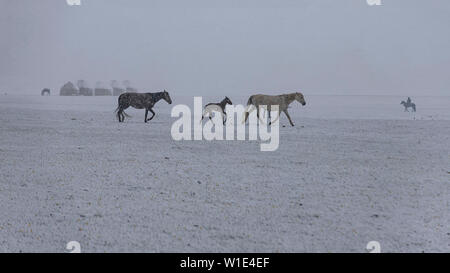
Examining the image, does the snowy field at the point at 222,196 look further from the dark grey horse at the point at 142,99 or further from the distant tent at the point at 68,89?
the distant tent at the point at 68,89

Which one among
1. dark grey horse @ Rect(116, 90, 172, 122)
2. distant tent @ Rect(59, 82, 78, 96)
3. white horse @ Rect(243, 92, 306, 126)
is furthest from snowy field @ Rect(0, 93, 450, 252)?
distant tent @ Rect(59, 82, 78, 96)

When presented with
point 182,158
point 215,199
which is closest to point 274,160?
point 182,158

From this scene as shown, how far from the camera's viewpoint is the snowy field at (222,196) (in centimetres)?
520

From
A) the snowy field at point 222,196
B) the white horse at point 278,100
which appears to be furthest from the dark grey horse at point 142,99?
the snowy field at point 222,196

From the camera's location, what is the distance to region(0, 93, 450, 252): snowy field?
5.20 meters

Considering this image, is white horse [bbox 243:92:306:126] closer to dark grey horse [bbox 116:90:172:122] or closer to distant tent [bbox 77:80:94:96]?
dark grey horse [bbox 116:90:172:122]

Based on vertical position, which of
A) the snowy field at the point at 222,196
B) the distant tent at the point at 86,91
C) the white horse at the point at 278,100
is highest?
the distant tent at the point at 86,91

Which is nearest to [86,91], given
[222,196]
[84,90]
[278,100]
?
[84,90]

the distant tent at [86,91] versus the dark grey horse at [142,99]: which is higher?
the distant tent at [86,91]

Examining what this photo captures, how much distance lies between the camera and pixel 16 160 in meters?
10.3

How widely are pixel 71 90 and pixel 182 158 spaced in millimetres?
69594

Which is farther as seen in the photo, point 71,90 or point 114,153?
point 71,90

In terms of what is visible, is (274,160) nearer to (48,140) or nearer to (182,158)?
(182,158)
